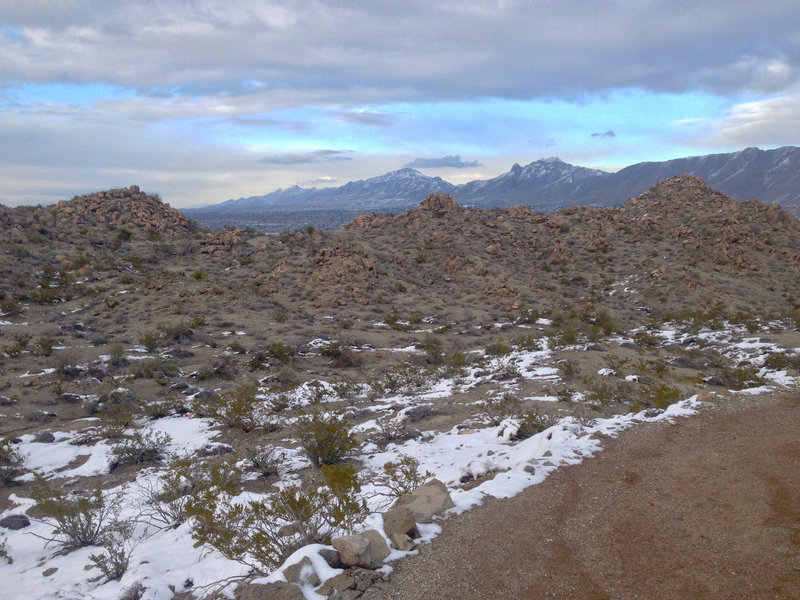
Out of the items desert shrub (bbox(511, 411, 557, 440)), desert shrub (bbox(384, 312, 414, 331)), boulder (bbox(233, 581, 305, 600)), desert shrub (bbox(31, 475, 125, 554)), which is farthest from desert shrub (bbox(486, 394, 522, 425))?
desert shrub (bbox(384, 312, 414, 331))

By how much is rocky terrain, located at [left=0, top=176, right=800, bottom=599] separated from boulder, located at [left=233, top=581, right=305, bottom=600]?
80 millimetres

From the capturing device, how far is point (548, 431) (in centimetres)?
700

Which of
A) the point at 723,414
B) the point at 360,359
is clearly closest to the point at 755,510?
the point at 723,414

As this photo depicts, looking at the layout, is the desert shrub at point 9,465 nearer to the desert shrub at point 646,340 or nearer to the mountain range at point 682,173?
the desert shrub at point 646,340

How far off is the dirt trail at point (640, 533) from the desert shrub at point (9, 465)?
7.44 meters

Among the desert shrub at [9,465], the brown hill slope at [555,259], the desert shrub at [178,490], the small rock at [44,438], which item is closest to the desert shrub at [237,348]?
the small rock at [44,438]

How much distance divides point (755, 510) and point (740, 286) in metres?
25.7

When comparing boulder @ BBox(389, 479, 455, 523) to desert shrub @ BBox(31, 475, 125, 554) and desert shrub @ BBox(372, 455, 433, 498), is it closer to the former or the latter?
desert shrub @ BBox(372, 455, 433, 498)

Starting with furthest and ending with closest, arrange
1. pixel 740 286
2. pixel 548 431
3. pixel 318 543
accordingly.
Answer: pixel 740 286 < pixel 548 431 < pixel 318 543

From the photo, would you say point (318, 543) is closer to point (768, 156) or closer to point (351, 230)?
point (351, 230)

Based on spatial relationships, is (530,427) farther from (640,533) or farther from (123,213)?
(123,213)

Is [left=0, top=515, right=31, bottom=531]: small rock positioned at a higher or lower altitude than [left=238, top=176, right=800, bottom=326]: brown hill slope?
lower

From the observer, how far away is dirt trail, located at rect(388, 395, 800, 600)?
11.9ft

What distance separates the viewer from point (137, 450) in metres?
8.27
